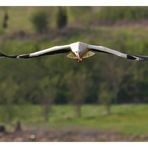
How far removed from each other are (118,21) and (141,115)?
4.62 feet

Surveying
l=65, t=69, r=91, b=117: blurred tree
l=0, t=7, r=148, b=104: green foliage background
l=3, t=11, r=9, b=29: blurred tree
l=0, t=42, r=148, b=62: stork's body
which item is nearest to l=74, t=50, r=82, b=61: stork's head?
l=0, t=42, r=148, b=62: stork's body

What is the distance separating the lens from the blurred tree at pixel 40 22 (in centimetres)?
1341

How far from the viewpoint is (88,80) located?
528 inches

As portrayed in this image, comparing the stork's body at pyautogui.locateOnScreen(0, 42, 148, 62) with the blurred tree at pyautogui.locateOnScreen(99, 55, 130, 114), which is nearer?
the stork's body at pyautogui.locateOnScreen(0, 42, 148, 62)

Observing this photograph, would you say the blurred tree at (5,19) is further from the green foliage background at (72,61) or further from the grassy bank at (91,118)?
the grassy bank at (91,118)

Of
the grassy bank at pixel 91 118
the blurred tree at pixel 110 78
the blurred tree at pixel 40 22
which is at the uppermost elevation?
the blurred tree at pixel 40 22

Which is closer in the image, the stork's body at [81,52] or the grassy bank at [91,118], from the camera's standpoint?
the stork's body at [81,52]

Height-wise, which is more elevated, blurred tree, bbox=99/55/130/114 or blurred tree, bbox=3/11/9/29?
blurred tree, bbox=3/11/9/29

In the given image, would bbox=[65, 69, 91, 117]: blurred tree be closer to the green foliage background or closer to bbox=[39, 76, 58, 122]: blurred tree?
the green foliage background

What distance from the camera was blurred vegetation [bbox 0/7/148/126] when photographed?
1334 centimetres

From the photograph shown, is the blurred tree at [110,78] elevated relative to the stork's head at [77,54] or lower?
elevated

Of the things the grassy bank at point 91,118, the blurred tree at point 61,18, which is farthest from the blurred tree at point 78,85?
the blurred tree at point 61,18

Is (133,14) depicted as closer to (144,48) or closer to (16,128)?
(144,48)

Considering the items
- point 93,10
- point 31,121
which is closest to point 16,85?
point 31,121
